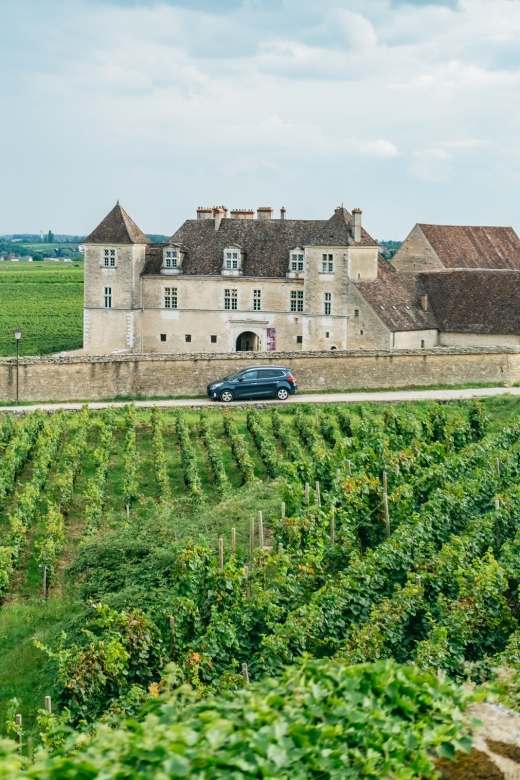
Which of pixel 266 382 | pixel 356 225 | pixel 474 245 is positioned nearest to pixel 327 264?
pixel 356 225

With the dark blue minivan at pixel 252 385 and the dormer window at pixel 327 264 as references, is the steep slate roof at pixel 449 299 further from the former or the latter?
the dark blue minivan at pixel 252 385

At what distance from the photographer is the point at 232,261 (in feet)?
168

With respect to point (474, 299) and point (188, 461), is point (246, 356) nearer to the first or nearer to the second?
point (188, 461)

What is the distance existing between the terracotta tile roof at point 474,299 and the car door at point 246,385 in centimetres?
1307

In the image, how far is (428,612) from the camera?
15.0 metres

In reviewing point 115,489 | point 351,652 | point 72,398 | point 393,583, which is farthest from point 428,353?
point 351,652

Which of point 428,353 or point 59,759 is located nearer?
point 59,759

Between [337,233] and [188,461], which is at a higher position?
[337,233]

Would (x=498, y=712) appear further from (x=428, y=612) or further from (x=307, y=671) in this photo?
(x=428, y=612)

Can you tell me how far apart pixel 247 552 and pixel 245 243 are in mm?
32274

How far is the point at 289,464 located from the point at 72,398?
15.8 m

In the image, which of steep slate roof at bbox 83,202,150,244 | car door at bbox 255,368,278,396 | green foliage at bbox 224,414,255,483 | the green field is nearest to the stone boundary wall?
car door at bbox 255,368,278,396

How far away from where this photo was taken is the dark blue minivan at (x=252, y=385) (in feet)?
127

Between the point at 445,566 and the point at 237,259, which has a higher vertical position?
the point at 237,259
